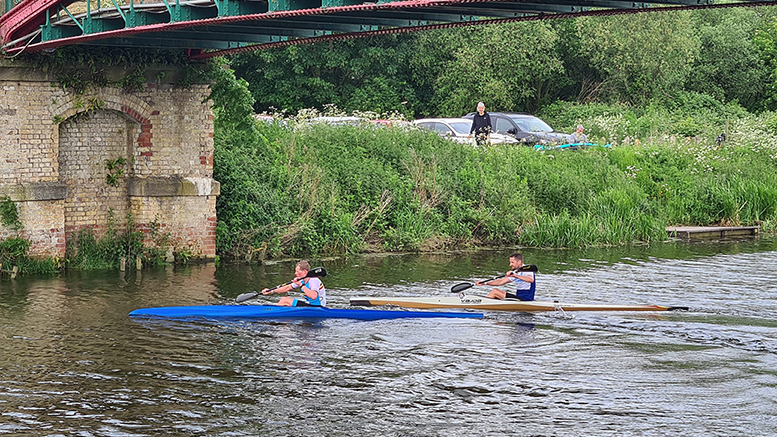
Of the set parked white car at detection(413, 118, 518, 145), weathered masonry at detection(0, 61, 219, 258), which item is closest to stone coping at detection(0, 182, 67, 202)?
weathered masonry at detection(0, 61, 219, 258)

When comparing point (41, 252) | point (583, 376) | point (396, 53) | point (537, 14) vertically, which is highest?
point (396, 53)

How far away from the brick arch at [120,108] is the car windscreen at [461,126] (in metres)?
11.5

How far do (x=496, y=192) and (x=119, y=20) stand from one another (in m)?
9.58

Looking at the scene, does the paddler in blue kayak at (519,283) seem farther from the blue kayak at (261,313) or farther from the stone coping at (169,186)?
the stone coping at (169,186)

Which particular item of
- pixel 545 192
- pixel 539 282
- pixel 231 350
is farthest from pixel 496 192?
pixel 231 350

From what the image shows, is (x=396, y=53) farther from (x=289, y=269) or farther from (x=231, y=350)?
(x=231, y=350)

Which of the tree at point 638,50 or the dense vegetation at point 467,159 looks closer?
the dense vegetation at point 467,159

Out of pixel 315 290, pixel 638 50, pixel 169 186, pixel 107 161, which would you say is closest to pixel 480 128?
pixel 169 186

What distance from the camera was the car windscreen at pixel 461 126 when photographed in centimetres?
2935

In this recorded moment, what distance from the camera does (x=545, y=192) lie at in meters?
24.7

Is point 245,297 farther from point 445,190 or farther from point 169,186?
point 445,190

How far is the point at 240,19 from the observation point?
14.5 meters

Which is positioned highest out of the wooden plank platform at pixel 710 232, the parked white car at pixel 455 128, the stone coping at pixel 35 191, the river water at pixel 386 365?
the parked white car at pixel 455 128

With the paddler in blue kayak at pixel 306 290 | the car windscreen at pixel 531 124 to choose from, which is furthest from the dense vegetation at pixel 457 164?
the paddler in blue kayak at pixel 306 290
